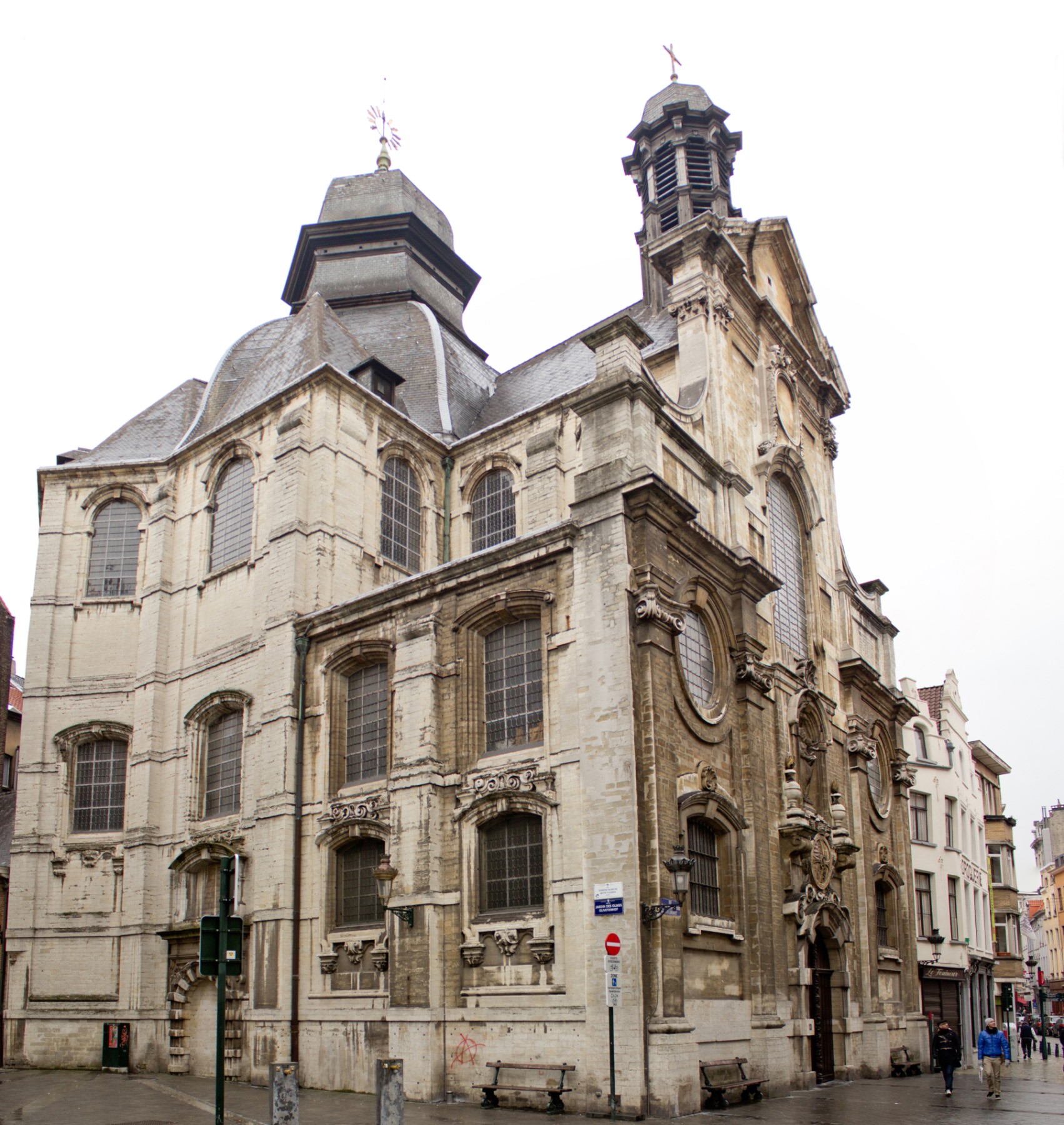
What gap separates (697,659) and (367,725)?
654 centimetres

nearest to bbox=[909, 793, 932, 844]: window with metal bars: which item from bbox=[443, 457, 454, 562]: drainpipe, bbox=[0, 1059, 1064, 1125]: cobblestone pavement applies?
bbox=[0, 1059, 1064, 1125]: cobblestone pavement

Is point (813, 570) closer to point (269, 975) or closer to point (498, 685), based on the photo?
point (498, 685)

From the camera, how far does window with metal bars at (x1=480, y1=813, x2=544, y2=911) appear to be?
18.3m

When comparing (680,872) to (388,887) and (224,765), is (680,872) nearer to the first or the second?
(388,887)

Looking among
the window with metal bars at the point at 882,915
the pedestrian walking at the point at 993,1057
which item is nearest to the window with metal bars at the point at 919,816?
the window with metal bars at the point at 882,915

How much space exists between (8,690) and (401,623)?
21842mm

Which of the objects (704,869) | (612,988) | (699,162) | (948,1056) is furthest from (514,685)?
(699,162)

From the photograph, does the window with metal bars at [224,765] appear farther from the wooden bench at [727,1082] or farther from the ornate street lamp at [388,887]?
the wooden bench at [727,1082]

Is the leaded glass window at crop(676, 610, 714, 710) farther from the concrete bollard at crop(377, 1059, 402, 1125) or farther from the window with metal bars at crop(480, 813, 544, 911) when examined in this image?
the concrete bollard at crop(377, 1059, 402, 1125)

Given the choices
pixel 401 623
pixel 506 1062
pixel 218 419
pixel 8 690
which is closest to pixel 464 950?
pixel 506 1062

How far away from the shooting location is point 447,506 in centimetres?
2788

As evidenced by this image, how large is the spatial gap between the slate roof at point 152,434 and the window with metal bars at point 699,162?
15.1 meters

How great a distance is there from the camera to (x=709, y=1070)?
1727 cm

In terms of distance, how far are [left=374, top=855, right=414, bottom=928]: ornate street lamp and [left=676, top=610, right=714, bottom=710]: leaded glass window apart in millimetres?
5960
